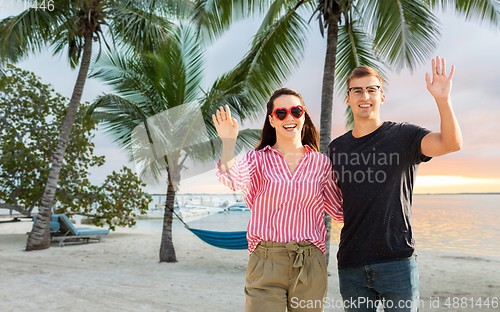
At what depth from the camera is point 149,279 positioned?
582cm

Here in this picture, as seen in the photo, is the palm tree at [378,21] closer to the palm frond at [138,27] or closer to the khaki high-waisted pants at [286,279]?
the palm frond at [138,27]

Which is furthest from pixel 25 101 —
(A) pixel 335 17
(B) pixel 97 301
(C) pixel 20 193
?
(A) pixel 335 17

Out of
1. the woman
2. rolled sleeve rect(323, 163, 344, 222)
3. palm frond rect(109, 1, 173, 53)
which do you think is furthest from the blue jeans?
palm frond rect(109, 1, 173, 53)

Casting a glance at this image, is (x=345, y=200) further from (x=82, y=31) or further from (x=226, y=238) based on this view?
(x=82, y=31)

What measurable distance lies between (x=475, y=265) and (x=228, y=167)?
870 centimetres

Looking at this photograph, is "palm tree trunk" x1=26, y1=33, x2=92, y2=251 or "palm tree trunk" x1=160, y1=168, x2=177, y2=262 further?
"palm tree trunk" x1=26, y1=33, x2=92, y2=251

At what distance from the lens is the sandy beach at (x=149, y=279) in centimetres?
420

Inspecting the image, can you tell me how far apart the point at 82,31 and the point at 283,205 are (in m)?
8.74

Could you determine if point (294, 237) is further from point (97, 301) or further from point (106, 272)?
point (106, 272)

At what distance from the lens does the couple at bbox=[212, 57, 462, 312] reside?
1.48m

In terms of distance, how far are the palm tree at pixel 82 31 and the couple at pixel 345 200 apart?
7.37 metres

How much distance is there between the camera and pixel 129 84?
7.69 meters

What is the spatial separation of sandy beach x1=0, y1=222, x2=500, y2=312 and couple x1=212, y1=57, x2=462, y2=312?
2911mm

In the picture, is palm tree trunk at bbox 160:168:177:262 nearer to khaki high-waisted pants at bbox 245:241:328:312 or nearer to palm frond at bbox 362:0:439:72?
palm frond at bbox 362:0:439:72
